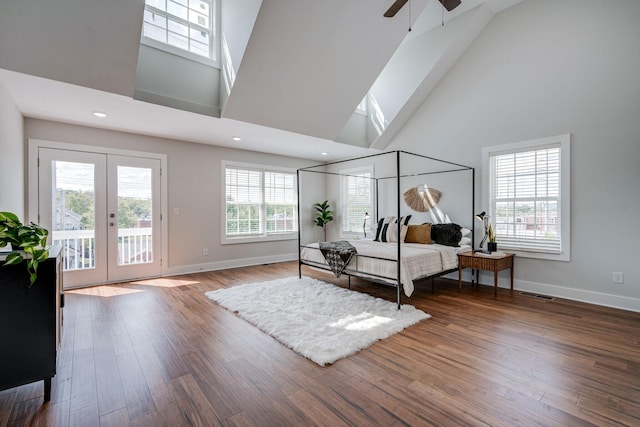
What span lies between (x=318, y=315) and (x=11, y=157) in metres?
3.80

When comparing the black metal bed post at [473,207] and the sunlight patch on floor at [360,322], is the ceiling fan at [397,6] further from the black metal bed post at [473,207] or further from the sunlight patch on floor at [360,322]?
the sunlight patch on floor at [360,322]

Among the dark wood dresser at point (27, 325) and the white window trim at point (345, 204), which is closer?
the dark wood dresser at point (27, 325)

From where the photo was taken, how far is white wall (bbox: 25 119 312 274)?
5.04 m

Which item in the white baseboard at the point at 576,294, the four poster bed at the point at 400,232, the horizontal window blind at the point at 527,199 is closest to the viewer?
the white baseboard at the point at 576,294

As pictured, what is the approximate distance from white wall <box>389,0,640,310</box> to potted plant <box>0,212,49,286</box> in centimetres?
507

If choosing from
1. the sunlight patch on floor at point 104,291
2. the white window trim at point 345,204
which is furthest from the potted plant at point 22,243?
the white window trim at point 345,204

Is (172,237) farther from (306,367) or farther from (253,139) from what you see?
(306,367)

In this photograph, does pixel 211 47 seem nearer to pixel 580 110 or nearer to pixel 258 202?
pixel 258 202

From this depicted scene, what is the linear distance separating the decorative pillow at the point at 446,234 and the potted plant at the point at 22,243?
4522 millimetres

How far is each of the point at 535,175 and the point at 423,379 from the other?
3.51m

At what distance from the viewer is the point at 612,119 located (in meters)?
3.52

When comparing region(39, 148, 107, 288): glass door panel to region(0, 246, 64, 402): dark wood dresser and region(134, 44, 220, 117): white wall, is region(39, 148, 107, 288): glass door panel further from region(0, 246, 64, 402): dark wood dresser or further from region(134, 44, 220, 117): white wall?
region(0, 246, 64, 402): dark wood dresser

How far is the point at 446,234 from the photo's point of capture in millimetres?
4621

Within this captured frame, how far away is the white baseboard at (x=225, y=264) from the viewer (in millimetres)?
5297
